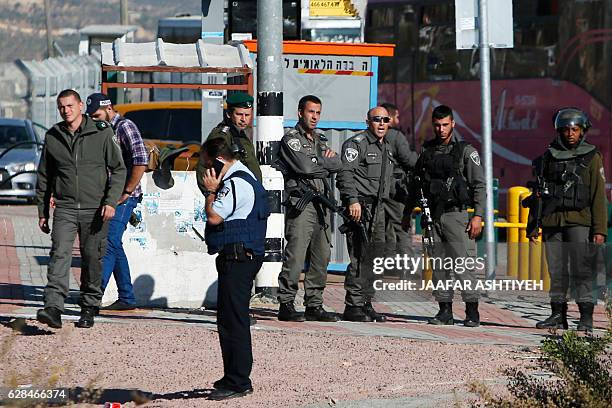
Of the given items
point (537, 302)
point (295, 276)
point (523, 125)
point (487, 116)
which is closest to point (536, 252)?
point (537, 302)

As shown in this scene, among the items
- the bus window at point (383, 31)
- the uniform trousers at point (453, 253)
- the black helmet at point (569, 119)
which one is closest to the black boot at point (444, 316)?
the uniform trousers at point (453, 253)

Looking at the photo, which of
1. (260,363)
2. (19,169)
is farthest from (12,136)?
(260,363)

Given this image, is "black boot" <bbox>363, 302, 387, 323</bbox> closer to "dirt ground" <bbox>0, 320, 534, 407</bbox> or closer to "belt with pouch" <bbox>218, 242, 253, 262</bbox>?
"dirt ground" <bbox>0, 320, 534, 407</bbox>

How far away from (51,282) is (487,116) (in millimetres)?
5256

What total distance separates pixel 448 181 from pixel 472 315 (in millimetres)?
1186

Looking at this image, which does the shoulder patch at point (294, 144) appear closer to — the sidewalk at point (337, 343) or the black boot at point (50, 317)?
the sidewalk at point (337, 343)

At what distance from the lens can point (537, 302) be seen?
1352 cm

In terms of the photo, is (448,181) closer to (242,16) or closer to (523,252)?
(523,252)

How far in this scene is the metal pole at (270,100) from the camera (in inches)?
489

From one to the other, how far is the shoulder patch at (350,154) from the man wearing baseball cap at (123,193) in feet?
5.45

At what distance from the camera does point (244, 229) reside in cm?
871

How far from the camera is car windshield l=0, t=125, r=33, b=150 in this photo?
27.0 meters

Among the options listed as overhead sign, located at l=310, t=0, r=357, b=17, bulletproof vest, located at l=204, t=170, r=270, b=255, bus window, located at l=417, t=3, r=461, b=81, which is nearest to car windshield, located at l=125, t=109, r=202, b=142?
bus window, located at l=417, t=3, r=461, b=81

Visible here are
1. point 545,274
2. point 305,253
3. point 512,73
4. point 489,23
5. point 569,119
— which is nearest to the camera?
point 569,119
